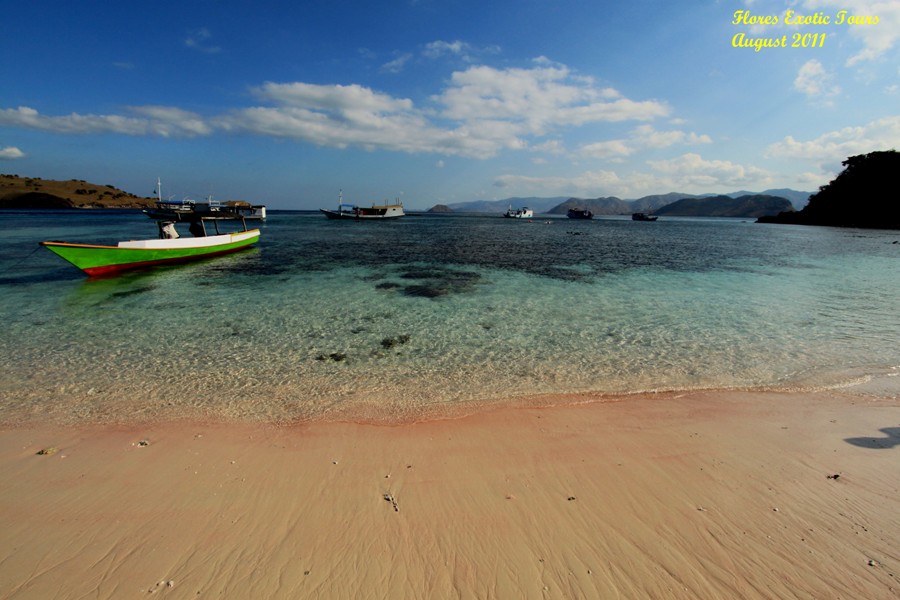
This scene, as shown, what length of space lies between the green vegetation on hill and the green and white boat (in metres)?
110

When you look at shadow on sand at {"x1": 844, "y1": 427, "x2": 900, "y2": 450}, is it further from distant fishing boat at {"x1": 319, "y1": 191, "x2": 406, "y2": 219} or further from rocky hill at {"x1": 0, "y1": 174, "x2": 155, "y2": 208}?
rocky hill at {"x1": 0, "y1": 174, "x2": 155, "y2": 208}

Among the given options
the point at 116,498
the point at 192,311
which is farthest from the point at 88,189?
the point at 116,498

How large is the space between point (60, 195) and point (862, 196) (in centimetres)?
20944

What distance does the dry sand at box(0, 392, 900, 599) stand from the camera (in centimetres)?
320

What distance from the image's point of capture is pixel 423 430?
5.61 metres

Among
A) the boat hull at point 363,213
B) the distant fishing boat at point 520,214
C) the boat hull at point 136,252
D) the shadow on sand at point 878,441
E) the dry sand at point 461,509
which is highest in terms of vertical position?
the distant fishing boat at point 520,214

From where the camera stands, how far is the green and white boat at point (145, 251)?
17.1m

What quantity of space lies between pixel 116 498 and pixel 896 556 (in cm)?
764

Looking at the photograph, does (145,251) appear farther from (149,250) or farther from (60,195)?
(60,195)

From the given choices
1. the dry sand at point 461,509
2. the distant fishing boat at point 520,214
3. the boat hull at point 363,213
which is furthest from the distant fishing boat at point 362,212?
the dry sand at point 461,509

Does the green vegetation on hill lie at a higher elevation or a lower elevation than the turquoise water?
higher

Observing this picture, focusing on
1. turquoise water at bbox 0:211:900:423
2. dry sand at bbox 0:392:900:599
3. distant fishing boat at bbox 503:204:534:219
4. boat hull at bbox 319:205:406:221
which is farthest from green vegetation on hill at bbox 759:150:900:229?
dry sand at bbox 0:392:900:599

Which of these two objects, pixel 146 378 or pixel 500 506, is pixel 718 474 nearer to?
pixel 500 506

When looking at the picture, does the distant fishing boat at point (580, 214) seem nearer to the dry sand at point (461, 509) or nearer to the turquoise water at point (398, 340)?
the turquoise water at point (398, 340)
